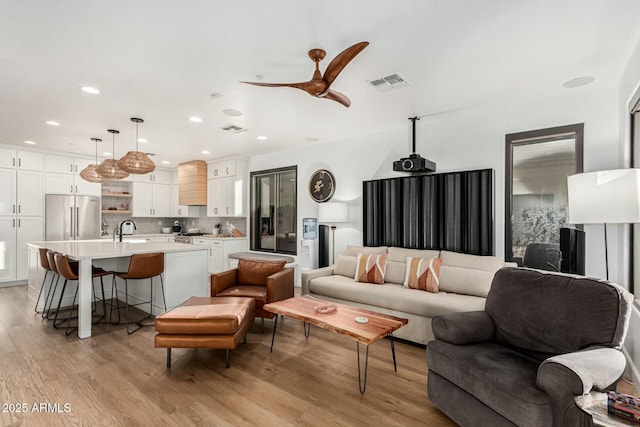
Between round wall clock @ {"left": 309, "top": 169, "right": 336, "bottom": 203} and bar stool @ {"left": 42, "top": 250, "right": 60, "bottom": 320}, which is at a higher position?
round wall clock @ {"left": 309, "top": 169, "right": 336, "bottom": 203}

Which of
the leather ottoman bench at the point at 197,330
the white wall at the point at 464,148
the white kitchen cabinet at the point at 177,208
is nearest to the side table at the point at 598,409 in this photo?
the leather ottoman bench at the point at 197,330

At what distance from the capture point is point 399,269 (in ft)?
13.3

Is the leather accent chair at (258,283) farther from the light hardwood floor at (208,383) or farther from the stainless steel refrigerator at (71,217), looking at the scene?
the stainless steel refrigerator at (71,217)

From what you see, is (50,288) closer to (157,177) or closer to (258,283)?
(258,283)

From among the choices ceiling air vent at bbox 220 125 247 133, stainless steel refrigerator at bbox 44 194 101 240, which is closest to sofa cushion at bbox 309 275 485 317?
ceiling air vent at bbox 220 125 247 133

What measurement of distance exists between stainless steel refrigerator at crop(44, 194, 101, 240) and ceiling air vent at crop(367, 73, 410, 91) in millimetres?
6503

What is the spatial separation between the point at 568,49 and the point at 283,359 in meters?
3.47

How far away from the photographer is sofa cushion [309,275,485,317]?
3.14 metres

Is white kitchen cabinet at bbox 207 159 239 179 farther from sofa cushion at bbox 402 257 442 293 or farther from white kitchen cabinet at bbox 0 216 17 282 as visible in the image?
sofa cushion at bbox 402 257 442 293

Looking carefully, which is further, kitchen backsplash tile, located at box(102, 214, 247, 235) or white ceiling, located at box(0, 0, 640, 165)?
kitchen backsplash tile, located at box(102, 214, 247, 235)

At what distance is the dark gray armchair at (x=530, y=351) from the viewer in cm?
153

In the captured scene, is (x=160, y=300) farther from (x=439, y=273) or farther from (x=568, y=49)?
(x=568, y=49)

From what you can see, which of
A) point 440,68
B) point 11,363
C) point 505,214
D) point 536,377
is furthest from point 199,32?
point 505,214

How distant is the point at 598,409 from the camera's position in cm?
134
